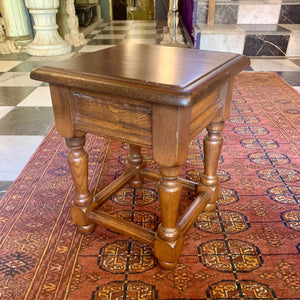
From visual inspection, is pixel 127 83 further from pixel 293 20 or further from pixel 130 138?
pixel 293 20

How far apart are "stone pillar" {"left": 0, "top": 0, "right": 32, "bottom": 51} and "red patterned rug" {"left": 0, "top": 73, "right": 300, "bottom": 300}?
3.01 metres

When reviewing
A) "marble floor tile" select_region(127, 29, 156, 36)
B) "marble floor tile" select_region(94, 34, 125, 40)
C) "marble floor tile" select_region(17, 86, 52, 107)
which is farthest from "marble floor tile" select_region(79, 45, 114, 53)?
"marble floor tile" select_region(17, 86, 52, 107)

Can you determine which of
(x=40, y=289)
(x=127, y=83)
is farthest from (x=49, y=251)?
(x=127, y=83)

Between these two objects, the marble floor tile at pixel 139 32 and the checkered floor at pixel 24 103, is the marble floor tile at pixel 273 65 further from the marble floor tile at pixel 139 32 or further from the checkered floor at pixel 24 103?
the marble floor tile at pixel 139 32

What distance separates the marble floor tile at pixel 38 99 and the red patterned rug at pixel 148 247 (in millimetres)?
762

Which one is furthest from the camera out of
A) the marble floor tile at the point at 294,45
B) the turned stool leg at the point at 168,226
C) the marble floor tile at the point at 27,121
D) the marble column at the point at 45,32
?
the marble column at the point at 45,32

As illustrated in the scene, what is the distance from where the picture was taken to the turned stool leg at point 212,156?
3.52ft

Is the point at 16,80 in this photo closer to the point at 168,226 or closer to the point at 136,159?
the point at 136,159

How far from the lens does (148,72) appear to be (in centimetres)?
80

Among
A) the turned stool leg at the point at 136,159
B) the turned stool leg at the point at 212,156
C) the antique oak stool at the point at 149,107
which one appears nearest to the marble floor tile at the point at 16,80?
the turned stool leg at the point at 136,159

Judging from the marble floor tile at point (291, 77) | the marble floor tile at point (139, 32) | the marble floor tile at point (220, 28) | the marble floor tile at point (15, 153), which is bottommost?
the marble floor tile at point (139, 32)

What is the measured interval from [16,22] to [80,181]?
3.82 m

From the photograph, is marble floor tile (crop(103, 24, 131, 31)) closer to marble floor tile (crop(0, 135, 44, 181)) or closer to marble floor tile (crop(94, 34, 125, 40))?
marble floor tile (crop(94, 34, 125, 40))

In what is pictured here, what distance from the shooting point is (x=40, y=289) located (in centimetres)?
91
